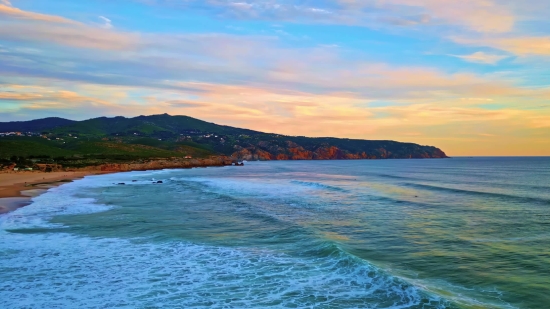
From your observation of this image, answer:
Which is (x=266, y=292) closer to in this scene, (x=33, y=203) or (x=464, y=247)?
(x=464, y=247)

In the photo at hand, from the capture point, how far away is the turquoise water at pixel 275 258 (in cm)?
1142

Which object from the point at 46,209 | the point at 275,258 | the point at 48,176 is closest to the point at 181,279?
the point at 275,258

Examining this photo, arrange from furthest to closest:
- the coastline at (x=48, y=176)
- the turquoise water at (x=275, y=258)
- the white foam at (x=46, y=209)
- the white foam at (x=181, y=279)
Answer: the coastline at (x=48, y=176) < the white foam at (x=46, y=209) < the turquoise water at (x=275, y=258) < the white foam at (x=181, y=279)

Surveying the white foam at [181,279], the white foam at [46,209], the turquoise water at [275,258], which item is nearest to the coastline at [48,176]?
the white foam at [46,209]

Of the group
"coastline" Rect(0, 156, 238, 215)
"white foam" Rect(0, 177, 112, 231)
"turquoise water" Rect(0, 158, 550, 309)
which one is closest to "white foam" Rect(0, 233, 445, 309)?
"turquoise water" Rect(0, 158, 550, 309)

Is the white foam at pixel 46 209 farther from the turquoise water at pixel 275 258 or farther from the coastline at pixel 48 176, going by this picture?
the coastline at pixel 48 176

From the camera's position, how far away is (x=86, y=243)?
Result: 710 inches

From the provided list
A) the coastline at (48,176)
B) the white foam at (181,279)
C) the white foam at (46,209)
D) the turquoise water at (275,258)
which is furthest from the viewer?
the coastline at (48,176)

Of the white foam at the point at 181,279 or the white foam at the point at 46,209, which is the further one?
the white foam at the point at 46,209

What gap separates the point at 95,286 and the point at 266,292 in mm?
5434

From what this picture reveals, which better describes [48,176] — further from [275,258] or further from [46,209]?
[275,258]

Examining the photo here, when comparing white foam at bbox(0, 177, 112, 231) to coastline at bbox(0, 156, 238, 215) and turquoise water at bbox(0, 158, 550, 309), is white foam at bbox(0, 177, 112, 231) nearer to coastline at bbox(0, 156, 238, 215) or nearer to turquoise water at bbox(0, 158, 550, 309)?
turquoise water at bbox(0, 158, 550, 309)

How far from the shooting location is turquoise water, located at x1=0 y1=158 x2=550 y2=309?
37.5ft

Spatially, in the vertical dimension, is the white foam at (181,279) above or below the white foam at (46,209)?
above
